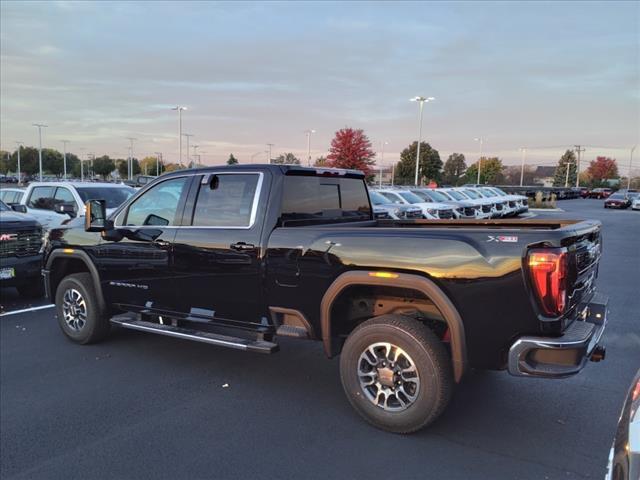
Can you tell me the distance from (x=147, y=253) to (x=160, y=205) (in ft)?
1.74

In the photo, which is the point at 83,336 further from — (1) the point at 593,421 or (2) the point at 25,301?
(1) the point at 593,421

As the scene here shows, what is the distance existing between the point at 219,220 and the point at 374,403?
2.19 meters

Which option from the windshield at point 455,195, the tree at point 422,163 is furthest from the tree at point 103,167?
the windshield at point 455,195

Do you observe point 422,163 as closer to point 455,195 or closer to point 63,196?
→ point 455,195

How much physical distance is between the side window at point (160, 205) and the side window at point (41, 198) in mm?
7411

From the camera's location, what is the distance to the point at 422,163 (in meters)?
71.1

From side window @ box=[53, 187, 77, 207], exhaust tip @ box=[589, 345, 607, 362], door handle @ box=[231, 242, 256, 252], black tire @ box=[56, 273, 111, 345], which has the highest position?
side window @ box=[53, 187, 77, 207]

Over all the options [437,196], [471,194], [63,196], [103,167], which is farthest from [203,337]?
[103,167]

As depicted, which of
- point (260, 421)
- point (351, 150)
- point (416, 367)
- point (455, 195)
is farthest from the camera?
point (351, 150)

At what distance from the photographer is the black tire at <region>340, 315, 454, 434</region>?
371 centimetres

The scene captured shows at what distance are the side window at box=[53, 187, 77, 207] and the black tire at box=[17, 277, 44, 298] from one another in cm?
288

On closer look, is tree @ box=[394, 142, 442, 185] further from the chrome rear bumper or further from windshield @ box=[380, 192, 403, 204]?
the chrome rear bumper

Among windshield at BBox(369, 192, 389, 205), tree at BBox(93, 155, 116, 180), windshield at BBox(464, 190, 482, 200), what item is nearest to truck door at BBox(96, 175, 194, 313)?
windshield at BBox(369, 192, 389, 205)

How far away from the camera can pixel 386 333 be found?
12.7 ft
